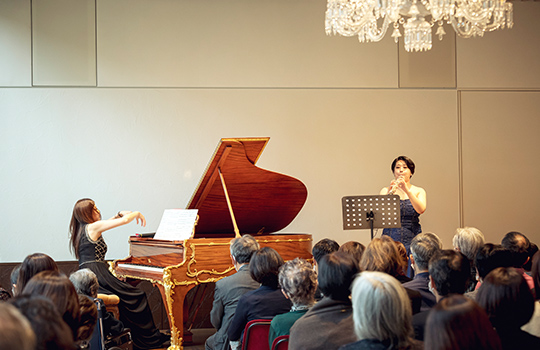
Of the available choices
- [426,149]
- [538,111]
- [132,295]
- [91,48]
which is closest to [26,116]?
[91,48]

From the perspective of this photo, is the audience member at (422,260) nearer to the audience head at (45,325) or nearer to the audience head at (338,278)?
the audience head at (338,278)

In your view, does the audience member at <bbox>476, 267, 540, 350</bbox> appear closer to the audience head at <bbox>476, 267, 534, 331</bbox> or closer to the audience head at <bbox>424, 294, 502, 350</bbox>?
the audience head at <bbox>476, 267, 534, 331</bbox>

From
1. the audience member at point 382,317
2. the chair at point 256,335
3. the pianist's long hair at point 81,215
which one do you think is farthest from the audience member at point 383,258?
the pianist's long hair at point 81,215

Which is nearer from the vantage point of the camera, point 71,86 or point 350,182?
point 71,86

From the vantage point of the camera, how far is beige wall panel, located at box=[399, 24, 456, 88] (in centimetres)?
693

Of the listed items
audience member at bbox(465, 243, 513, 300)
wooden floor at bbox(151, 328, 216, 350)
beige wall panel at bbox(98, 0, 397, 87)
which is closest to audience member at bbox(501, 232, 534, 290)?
audience member at bbox(465, 243, 513, 300)

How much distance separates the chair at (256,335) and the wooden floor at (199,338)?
8.39 feet

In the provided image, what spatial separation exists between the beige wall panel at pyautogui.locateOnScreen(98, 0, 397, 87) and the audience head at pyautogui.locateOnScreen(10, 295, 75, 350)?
17.5 ft

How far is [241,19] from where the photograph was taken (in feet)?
21.9

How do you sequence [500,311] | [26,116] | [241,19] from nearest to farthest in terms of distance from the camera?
[500,311], [26,116], [241,19]

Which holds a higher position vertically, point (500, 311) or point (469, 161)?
point (469, 161)

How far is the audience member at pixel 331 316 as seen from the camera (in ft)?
6.94

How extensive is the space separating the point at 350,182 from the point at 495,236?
1.94m

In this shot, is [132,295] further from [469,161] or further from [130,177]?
[469,161]
